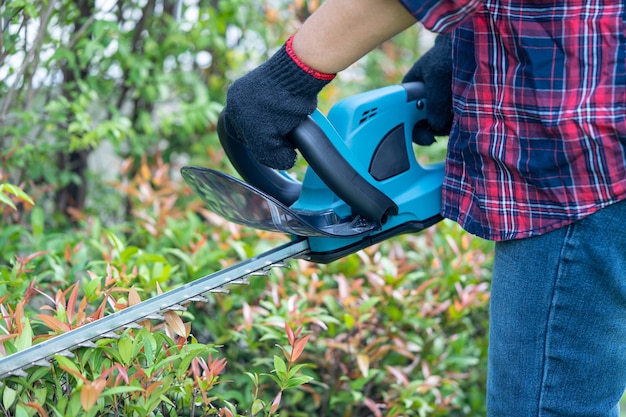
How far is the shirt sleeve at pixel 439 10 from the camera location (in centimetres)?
105

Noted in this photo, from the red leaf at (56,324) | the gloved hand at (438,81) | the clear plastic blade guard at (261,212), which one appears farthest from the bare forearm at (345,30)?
the red leaf at (56,324)

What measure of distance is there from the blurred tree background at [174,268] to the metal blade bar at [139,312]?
4 cm

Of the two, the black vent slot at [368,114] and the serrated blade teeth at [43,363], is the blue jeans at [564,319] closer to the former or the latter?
the black vent slot at [368,114]

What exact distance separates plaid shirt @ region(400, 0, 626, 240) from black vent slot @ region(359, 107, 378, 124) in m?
0.22

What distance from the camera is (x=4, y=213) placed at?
2.18m

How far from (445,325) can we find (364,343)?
32 centimetres

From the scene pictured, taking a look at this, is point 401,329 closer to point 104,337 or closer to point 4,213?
point 104,337

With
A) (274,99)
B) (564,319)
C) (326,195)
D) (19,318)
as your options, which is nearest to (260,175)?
(326,195)

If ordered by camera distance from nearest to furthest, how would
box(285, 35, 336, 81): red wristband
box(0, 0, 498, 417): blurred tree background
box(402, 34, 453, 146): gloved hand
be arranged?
box(285, 35, 336, 81): red wristband, box(0, 0, 498, 417): blurred tree background, box(402, 34, 453, 146): gloved hand

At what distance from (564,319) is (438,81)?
1.95 ft

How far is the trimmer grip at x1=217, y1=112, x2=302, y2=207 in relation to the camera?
58.1 inches

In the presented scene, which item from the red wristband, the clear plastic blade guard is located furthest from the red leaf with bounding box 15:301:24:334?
the red wristband

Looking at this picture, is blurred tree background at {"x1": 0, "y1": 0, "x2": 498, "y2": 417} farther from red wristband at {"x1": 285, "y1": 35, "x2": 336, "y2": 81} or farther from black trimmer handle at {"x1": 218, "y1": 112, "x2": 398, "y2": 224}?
red wristband at {"x1": 285, "y1": 35, "x2": 336, "y2": 81}

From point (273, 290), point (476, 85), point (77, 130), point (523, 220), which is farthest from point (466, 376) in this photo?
point (77, 130)
